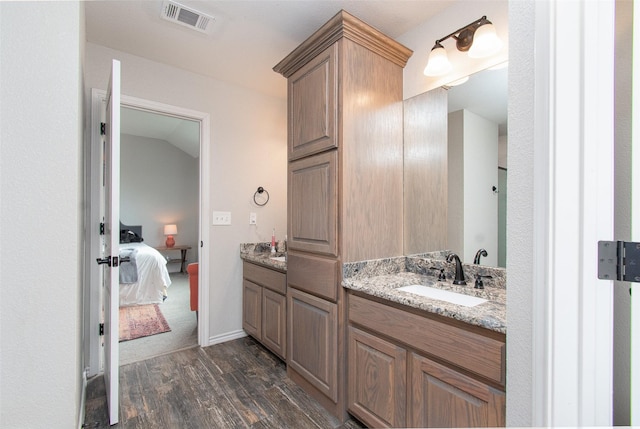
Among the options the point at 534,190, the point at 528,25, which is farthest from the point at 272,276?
the point at 528,25

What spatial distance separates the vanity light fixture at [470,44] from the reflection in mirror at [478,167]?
0.13 meters

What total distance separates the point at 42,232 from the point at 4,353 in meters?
0.46

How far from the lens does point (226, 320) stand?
2795 mm

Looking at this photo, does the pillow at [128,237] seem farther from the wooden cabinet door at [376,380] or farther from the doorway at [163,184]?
the wooden cabinet door at [376,380]

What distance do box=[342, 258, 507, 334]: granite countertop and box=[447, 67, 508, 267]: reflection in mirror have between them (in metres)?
0.23

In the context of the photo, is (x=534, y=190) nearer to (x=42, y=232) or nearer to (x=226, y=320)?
(x=42, y=232)

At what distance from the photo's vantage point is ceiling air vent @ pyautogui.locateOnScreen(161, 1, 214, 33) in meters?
1.77

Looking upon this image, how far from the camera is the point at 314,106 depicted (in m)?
1.84

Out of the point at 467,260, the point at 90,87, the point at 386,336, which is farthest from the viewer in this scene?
the point at 90,87

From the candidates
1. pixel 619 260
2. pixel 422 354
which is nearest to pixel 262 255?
pixel 422 354

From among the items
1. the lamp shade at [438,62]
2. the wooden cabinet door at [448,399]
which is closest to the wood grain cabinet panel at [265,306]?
the wooden cabinet door at [448,399]

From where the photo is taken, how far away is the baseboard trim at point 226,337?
269 centimetres

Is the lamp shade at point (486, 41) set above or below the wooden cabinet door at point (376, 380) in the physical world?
above

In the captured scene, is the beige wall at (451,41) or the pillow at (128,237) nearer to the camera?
the beige wall at (451,41)
